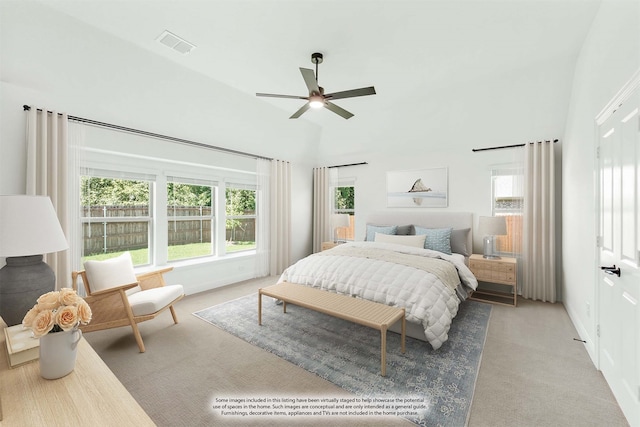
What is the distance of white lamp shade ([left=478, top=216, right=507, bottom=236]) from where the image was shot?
3.66 metres

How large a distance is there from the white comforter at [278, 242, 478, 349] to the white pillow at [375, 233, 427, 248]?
508 millimetres

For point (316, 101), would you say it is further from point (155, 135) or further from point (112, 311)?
point (112, 311)

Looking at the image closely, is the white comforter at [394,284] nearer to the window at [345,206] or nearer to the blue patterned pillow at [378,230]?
the blue patterned pillow at [378,230]

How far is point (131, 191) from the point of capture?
373 cm

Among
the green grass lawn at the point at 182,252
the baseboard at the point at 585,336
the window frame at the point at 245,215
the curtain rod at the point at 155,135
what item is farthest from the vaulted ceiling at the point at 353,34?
the baseboard at the point at 585,336

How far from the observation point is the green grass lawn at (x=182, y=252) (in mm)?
3572

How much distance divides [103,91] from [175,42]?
96cm

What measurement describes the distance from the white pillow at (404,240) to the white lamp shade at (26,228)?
377cm

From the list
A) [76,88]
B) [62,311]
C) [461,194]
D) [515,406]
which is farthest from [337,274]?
[76,88]

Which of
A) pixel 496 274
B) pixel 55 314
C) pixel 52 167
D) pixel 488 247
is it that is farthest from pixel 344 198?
pixel 55 314

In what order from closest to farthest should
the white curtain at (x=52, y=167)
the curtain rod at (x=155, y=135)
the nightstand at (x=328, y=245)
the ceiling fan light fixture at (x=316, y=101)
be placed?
the white curtain at (x=52, y=167) < the ceiling fan light fixture at (x=316, y=101) < the curtain rod at (x=155, y=135) < the nightstand at (x=328, y=245)

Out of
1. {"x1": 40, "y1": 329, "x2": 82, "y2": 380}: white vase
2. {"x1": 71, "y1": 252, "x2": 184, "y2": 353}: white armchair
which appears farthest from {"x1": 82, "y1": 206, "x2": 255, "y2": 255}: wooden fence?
{"x1": 40, "y1": 329, "x2": 82, "y2": 380}: white vase

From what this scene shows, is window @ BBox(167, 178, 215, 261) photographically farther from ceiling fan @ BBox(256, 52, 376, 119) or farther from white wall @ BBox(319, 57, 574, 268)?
white wall @ BBox(319, 57, 574, 268)

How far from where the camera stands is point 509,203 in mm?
4035
